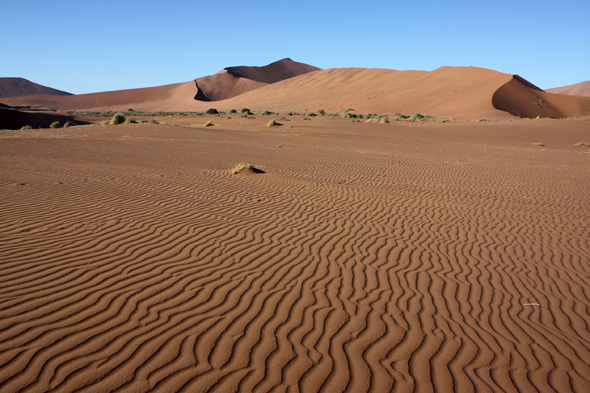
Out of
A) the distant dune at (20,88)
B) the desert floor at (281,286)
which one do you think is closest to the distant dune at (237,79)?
the distant dune at (20,88)

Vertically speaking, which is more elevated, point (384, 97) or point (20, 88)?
point (20, 88)

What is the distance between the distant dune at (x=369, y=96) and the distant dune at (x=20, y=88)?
37.5 meters

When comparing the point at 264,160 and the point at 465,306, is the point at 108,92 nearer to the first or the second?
the point at 264,160

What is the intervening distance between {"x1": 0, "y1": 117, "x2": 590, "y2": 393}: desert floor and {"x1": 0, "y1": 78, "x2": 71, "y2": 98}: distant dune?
488ft

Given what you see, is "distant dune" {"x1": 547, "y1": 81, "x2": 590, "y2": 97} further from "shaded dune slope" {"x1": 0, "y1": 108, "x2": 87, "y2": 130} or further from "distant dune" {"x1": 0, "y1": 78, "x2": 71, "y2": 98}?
"distant dune" {"x1": 0, "y1": 78, "x2": 71, "y2": 98}

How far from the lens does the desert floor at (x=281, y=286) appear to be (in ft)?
10.7

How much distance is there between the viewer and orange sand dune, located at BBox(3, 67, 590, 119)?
5222cm

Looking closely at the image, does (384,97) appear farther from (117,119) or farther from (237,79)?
(237,79)

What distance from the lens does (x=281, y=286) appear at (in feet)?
15.6

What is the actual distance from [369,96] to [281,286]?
64.4 metres

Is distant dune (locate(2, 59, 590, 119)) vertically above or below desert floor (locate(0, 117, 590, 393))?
above

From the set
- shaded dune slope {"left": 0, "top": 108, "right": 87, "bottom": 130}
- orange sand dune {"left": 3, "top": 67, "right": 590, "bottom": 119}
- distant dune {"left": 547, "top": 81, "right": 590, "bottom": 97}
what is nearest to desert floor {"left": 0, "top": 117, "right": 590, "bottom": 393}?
shaded dune slope {"left": 0, "top": 108, "right": 87, "bottom": 130}

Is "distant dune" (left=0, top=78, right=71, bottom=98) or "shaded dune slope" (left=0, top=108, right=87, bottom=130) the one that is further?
"distant dune" (left=0, top=78, right=71, bottom=98)

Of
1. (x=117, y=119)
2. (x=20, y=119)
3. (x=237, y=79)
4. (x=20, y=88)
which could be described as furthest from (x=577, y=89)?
(x=20, y=88)
